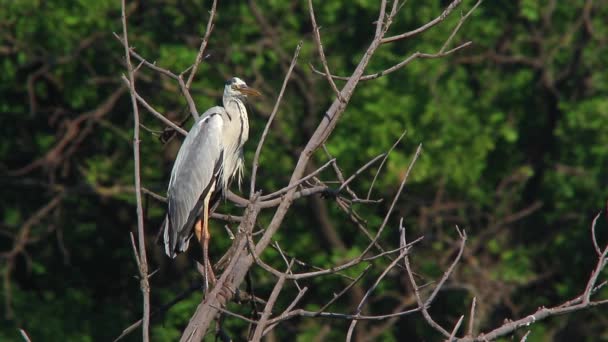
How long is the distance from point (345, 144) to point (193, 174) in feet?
12.2

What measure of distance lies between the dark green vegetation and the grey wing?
316 cm

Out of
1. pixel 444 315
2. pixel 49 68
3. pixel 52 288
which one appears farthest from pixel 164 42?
pixel 444 315

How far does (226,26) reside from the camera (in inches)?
377

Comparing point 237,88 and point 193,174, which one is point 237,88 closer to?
point 237,88

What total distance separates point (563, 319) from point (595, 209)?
1.16m

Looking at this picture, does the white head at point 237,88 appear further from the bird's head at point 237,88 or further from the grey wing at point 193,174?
the grey wing at point 193,174

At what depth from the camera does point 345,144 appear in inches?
360

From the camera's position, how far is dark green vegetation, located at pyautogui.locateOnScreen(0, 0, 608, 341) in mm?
9133

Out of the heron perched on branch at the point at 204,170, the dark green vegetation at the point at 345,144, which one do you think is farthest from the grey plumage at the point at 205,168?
the dark green vegetation at the point at 345,144

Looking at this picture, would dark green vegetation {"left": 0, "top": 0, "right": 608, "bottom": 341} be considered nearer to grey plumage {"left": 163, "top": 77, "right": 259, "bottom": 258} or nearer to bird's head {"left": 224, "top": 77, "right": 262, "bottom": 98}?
bird's head {"left": 224, "top": 77, "right": 262, "bottom": 98}

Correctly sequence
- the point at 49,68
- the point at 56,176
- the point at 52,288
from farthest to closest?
the point at 52,288, the point at 56,176, the point at 49,68

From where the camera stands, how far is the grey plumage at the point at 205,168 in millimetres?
5395

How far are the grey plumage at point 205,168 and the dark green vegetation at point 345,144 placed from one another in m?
3.14

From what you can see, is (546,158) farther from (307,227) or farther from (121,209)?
(121,209)
